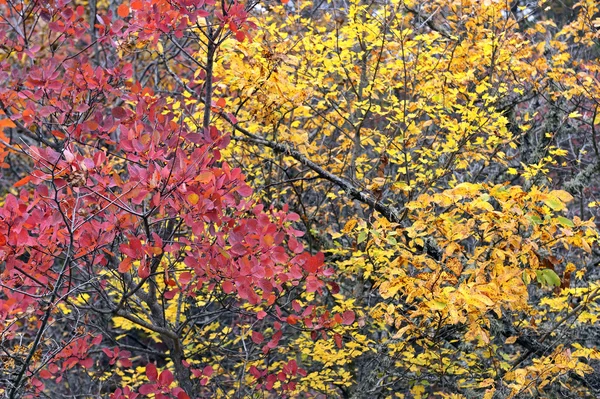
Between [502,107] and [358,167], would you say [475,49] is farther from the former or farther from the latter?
[358,167]

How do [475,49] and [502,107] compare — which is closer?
[475,49]

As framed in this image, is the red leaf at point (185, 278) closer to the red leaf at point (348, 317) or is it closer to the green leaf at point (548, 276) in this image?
the red leaf at point (348, 317)

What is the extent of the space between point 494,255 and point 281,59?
5.10 ft

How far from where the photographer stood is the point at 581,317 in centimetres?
324

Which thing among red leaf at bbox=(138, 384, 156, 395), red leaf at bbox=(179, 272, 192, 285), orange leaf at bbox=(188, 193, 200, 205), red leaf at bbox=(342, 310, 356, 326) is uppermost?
orange leaf at bbox=(188, 193, 200, 205)

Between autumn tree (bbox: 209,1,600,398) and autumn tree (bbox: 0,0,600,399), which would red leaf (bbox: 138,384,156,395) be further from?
autumn tree (bbox: 209,1,600,398)

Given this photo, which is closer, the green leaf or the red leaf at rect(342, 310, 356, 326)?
the green leaf

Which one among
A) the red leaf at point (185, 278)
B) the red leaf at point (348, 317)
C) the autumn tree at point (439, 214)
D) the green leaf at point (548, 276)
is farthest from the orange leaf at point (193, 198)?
the green leaf at point (548, 276)

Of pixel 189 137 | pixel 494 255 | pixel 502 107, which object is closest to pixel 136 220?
pixel 189 137

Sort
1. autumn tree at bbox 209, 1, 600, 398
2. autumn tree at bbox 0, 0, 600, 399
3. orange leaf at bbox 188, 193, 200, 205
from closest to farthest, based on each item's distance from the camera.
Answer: orange leaf at bbox 188, 193, 200, 205, autumn tree at bbox 0, 0, 600, 399, autumn tree at bbox 209, 1, 600, 398

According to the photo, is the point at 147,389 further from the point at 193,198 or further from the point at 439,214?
the point at 439,214

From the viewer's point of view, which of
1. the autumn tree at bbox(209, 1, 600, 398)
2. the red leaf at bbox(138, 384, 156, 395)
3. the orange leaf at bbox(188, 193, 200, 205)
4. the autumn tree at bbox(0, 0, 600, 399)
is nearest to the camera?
the orange leaf at bbox(188, 193, 200, 205)

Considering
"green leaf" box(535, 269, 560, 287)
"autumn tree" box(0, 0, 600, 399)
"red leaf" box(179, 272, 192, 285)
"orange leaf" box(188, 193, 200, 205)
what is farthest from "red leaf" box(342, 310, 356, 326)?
"orange leaf" box(188, 193, 200, 205)

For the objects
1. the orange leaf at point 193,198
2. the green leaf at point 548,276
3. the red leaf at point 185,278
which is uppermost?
the orange leaf at point 193,198
